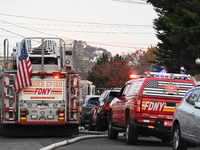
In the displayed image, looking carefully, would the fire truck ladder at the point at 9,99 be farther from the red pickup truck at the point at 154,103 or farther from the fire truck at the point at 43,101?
the red pickup truck at the point at 154,103

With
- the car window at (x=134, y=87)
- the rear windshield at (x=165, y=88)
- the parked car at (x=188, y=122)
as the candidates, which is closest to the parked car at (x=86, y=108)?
the car window at (x=134, y=87)

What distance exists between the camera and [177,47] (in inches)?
1560

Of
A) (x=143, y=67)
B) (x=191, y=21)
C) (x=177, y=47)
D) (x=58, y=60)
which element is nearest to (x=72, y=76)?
(x=58, y=60)

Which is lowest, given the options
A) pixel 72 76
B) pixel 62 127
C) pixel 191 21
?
pixel 62 127

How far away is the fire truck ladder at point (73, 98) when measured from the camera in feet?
70.4

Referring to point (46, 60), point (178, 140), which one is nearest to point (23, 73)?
point (46, 60)

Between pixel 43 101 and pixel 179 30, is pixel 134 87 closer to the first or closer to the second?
pixel 43 101

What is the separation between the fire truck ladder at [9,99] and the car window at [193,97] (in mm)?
8561

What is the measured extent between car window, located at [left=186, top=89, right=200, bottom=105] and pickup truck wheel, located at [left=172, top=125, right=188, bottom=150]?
30.0 inches

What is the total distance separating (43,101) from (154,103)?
5522mm

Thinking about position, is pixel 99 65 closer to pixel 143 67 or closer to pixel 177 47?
pixel 143 67

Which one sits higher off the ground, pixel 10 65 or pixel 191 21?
pixel 191 21

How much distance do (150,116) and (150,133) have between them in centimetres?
109

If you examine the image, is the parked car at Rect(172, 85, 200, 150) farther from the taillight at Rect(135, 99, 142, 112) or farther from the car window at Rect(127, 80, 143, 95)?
the car window at Rect(127, 80, 143, 95)
